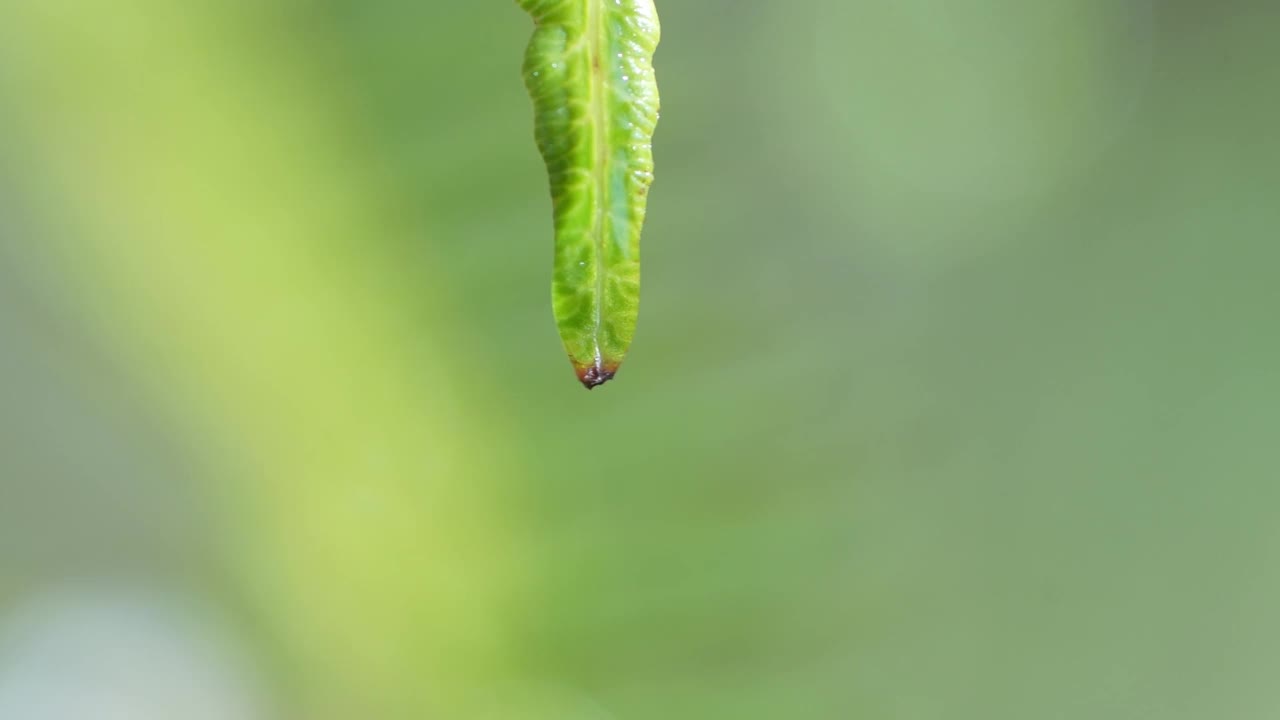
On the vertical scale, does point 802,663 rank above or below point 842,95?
below

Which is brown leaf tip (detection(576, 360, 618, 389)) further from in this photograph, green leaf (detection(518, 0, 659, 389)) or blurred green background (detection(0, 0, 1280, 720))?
blurred green background (detection(0, 0, 1280, 720))

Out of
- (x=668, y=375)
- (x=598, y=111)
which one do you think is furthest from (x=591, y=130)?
(x=668, y=375)

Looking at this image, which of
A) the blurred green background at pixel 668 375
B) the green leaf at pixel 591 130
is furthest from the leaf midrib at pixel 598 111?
the blurred green background at pixel 668 375

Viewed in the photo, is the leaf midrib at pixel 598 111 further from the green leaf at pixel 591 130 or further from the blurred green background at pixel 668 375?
the blurred green background at pixel 668 375

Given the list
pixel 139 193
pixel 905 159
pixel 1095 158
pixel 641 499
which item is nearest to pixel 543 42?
pixel 139 193

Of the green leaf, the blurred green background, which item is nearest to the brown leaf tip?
the green leaf

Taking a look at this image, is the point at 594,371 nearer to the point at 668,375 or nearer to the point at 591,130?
the point at 591,130

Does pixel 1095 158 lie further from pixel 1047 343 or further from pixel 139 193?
pixel 139 193
